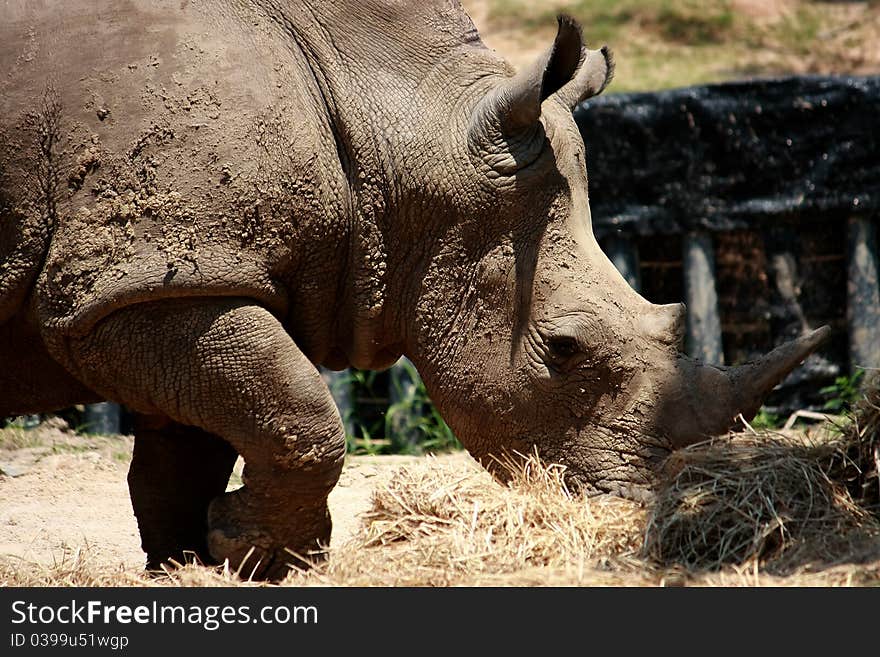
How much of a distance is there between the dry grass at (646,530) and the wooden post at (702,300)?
4.02 meters

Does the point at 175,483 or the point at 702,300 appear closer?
the point at 175,483

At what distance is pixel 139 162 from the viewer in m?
4.20

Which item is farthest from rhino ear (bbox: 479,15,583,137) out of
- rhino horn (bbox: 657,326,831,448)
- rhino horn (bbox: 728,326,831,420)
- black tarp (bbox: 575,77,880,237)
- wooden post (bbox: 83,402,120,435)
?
wooden post (bbox: 83,402,120,435)

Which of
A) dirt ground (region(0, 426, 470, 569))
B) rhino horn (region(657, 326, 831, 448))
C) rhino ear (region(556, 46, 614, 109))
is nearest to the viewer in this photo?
rhino horn (region(657, 326, 831, 448))

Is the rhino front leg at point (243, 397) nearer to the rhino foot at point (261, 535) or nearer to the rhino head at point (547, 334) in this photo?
the rhino foot at point (261, 535)

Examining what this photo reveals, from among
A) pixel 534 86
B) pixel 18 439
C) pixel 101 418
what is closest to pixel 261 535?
pixel 534 86

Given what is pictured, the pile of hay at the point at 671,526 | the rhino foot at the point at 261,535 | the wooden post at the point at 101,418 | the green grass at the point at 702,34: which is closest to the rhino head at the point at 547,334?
the pile of hay at the point at 671,526

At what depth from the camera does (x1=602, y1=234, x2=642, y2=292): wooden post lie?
8.72 meters

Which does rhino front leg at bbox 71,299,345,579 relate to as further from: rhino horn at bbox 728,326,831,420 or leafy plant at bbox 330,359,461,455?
leafy plant at bbox 330,359,461,455

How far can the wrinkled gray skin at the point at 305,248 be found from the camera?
423 centimetres

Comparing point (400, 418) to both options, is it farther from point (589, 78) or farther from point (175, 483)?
point (589, 78)

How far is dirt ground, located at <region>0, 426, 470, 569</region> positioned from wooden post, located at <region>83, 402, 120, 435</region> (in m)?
0.33

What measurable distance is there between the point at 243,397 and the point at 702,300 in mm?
4830

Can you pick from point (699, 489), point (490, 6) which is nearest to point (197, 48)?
point (699, 489)
